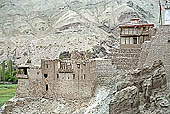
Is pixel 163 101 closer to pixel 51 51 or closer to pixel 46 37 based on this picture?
pixel 51 51

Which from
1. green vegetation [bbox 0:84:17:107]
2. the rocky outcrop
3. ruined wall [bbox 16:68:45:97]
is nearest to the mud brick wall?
ruined wall [bbox 16:68:45:97]

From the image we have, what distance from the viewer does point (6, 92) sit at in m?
75.6

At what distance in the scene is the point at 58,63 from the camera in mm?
44125

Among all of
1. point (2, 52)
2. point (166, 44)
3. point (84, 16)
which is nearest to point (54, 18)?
point (84, 16)

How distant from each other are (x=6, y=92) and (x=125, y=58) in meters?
36.7

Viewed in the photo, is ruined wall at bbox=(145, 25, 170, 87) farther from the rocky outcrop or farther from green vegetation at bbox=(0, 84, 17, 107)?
green vegetation at bbox=(0, 84, 17, 107)

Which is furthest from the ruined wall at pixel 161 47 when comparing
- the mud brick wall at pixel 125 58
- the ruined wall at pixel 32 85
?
the ruined wall at pixel 32 85

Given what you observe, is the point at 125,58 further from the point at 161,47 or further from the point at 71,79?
the point at 161,47

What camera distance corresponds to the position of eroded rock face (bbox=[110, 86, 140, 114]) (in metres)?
32.0

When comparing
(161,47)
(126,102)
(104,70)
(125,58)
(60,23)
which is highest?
(60,23)

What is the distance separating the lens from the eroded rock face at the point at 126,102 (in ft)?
105

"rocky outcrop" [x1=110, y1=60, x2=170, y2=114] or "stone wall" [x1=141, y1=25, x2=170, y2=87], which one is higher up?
"stone wall" [x1=141, y1=25, x2=170, y2=87]

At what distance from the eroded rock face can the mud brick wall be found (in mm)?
9432

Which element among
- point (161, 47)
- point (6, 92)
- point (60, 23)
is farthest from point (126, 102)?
point (60, 23)
